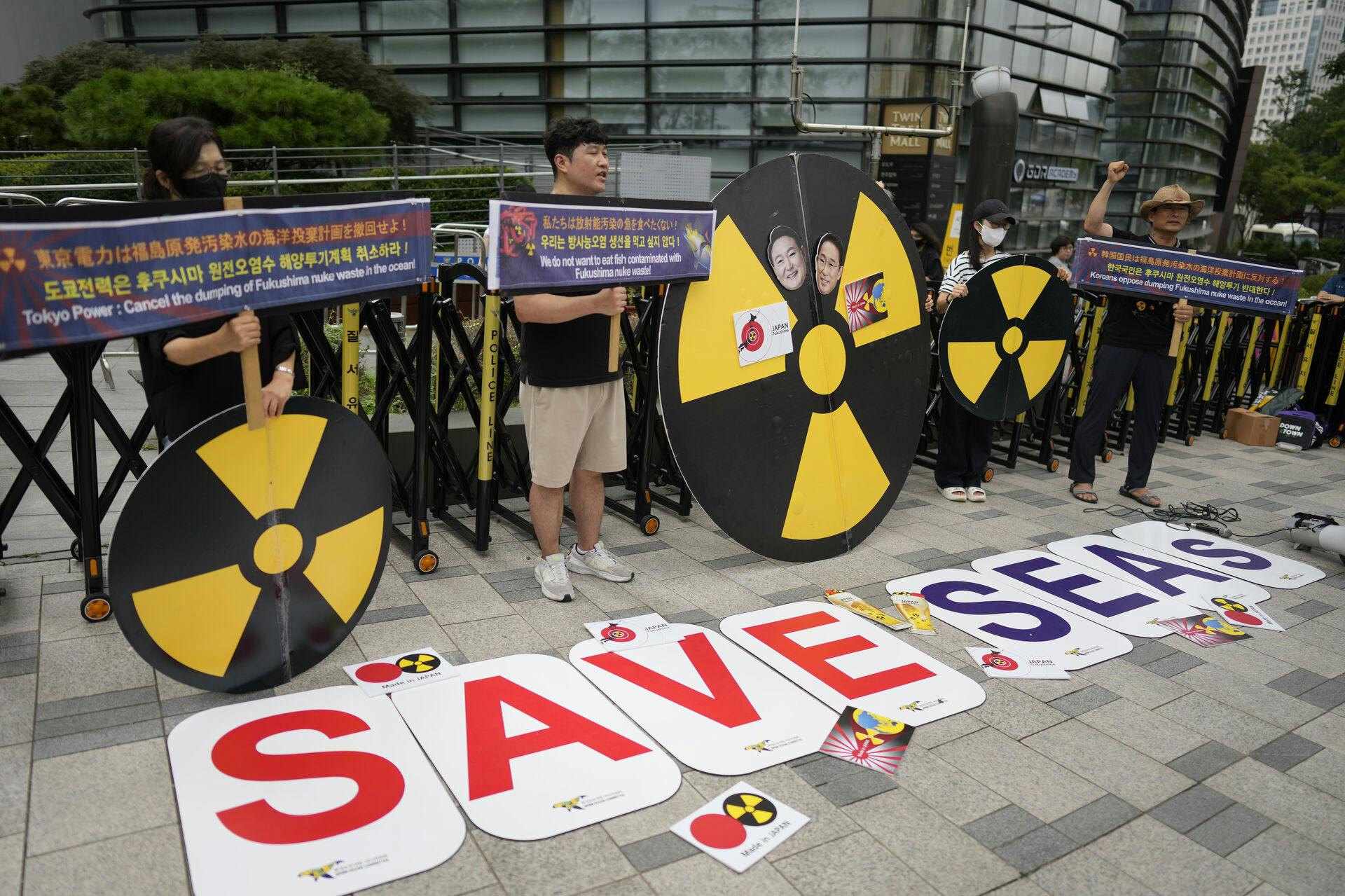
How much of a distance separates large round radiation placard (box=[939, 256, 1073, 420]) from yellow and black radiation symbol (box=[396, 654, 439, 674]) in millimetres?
3436

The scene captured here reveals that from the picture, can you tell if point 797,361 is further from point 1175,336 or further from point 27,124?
point 27,124

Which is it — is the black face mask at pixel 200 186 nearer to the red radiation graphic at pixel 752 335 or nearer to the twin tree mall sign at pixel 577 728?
the twin tree mall sign at pixel 577 728

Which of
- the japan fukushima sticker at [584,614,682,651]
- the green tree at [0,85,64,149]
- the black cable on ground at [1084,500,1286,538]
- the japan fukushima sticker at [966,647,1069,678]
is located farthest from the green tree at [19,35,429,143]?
the japan fukushima sticker at [966,647,1069,678]

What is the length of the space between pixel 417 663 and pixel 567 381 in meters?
1.25

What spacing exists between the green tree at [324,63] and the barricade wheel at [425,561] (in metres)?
16.9

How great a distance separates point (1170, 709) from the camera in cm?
330

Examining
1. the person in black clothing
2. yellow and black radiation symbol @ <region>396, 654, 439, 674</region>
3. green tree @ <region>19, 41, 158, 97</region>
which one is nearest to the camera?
yellow and black radiation symbol @ <region>396, 654, 439, 674</region>

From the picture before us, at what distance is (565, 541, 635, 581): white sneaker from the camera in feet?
13.6

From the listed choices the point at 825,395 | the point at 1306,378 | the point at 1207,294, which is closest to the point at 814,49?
the point at 1306,378

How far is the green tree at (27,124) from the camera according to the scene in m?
18.3

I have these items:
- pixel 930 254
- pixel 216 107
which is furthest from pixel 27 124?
pixel 930 254

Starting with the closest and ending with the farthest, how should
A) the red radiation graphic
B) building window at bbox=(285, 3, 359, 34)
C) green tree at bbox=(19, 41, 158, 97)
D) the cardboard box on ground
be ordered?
the red radiation graphic, the cardboard box on ground, green tree at bbox=(19, 41, 158, 97), building window at bbox=(285, 3, 359, 34)

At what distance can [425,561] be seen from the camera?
4113mm

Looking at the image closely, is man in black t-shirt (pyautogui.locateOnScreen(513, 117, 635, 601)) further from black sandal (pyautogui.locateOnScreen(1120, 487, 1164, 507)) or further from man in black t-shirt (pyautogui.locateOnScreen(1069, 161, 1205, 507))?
black sandal (pyautogui.locateOnScreen(1120, 487, 1164, 507))
